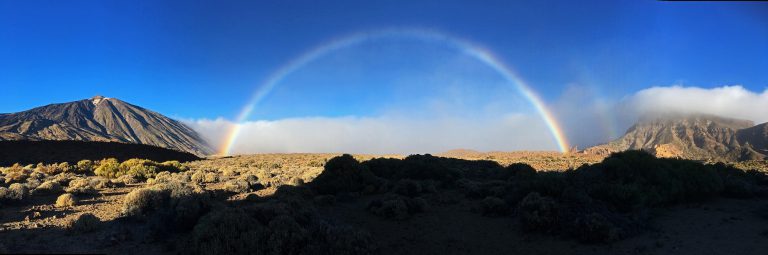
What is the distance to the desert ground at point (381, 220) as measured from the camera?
403 inches

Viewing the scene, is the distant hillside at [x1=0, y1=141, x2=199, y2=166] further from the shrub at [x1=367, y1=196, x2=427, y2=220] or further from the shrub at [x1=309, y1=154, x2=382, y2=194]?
the shrub at [x1=367, y1=196, x2=427, y2=220]

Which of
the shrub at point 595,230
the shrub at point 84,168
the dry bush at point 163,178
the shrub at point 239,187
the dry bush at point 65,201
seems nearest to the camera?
the shrub at point 595,230

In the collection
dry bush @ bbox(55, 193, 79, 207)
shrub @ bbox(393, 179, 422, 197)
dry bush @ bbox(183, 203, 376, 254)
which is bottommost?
dry bush @ bbox(183, 203, 376, 254)

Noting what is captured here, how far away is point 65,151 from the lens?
4353 cm

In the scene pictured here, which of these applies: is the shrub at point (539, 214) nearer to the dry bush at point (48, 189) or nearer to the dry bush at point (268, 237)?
the dry bush at point (268, 237)

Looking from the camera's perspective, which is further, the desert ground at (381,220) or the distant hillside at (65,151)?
the distant hillside at (65,151)

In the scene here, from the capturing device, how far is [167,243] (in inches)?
408

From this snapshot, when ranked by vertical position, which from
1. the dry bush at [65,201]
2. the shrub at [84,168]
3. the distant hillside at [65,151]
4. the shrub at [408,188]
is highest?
the distant hillside at [65,151]

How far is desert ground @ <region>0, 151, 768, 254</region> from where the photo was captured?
33.6ft

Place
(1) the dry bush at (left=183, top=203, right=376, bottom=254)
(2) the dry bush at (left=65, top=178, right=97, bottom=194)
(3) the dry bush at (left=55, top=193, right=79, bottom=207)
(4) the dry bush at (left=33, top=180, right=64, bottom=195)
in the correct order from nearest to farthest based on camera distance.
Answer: (1) the dry bush at (left=183, top=203, right=376, bottom=254)
(3) the dry bush at (left=55, top=193, right=79, bottom=207)
(2) the dry bush at (left=65, top=178, right=97, bottom=194)
(4) the dry bush at (left=33, top=180, right=64, bottom=195)

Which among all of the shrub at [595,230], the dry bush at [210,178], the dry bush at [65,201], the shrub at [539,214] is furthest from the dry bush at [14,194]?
the shrub at [595,230]

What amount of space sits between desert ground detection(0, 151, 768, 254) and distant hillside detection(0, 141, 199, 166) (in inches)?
902

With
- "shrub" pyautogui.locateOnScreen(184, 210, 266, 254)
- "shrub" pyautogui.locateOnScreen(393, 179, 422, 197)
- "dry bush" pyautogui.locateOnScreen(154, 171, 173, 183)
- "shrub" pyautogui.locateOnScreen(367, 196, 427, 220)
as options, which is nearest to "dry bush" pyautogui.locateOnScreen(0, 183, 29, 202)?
"dry bush" pyautogui.locateOnScreen(154, 171, 173, 183)

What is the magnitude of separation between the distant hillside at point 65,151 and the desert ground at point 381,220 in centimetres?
2291
